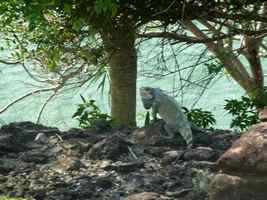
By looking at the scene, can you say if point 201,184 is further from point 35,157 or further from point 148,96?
point 35,157

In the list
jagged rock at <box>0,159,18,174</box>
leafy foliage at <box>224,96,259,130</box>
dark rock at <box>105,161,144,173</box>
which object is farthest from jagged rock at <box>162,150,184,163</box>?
leafy foliage at <box>224,96,259,130</box>

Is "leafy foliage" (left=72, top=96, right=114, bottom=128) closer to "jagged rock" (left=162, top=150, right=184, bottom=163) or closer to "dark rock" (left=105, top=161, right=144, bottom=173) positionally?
"jagged rock" (left=162, top=150, right=184, bottom=163)

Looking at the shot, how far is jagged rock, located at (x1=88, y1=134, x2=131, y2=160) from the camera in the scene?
5145 mm

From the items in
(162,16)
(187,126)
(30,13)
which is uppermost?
(162,16)

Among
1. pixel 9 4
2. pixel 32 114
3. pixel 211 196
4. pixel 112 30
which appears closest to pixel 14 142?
pixel 9 4

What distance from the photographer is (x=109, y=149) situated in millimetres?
5168

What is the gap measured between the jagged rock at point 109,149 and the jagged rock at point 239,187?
58.0 inches

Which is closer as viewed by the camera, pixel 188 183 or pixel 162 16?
pixel 188 183

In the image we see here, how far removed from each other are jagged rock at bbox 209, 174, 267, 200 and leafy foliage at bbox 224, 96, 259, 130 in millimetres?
4182

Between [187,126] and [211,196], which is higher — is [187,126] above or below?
above

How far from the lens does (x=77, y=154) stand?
530 centimetres

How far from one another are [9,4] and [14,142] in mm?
1053

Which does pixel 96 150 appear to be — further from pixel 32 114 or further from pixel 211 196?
pixel 32 114

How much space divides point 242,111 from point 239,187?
4549 mm
